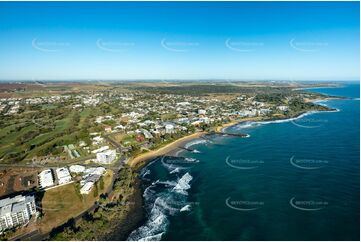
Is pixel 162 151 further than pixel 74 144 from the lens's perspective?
No

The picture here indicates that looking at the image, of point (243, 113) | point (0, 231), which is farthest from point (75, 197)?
point (243, 113)

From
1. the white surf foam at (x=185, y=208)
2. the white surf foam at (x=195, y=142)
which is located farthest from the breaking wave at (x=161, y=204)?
the white surf foam at (x=195, y=142)

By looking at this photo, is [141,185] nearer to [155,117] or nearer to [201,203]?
[201,203]

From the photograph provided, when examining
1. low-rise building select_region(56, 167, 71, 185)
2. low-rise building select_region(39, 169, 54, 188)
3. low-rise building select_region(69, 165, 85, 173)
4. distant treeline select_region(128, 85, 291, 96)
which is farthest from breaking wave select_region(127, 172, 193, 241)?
distant treeline select_region(128, 85, 291, 96)

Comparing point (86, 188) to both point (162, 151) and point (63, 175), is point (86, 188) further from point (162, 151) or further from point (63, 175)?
point (162, 151)

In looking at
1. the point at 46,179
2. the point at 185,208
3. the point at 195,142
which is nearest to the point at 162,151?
the point at 195,142

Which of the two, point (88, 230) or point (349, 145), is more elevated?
point (349, 145)
